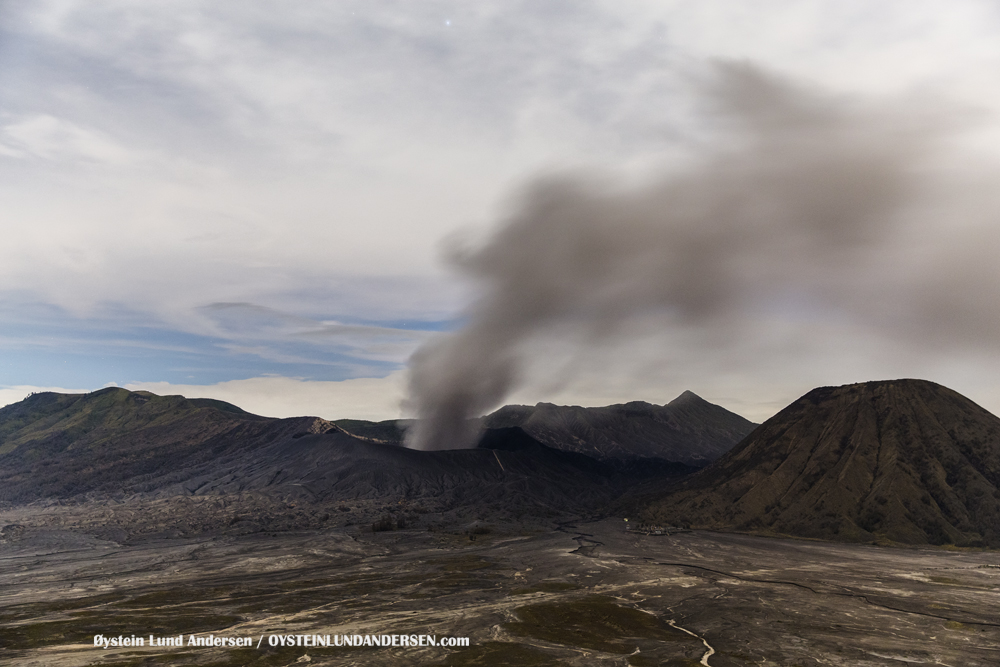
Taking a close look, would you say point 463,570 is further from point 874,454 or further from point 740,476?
point 874,454

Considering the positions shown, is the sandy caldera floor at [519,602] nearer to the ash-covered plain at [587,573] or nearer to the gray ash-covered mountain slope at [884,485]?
the ash-covered plain at [587,573]

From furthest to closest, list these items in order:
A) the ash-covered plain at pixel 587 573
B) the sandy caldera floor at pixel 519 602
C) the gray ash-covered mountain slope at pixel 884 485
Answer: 1. the gray ash-covered mountain slope at pixel 884 485
2. the ash-covered plain at pixel 587 573
3. the sandy caldera floor at pixel 519 602

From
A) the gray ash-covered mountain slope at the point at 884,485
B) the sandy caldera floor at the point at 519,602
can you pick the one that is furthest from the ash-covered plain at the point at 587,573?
the gray ash-covered mountain slope at the point at 884,485

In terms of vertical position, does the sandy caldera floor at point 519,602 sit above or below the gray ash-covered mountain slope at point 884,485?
below

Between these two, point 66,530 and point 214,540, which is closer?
point 214,540

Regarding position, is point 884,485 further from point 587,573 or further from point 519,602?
point 519,602

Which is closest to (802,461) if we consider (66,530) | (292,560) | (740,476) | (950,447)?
(740,476)
